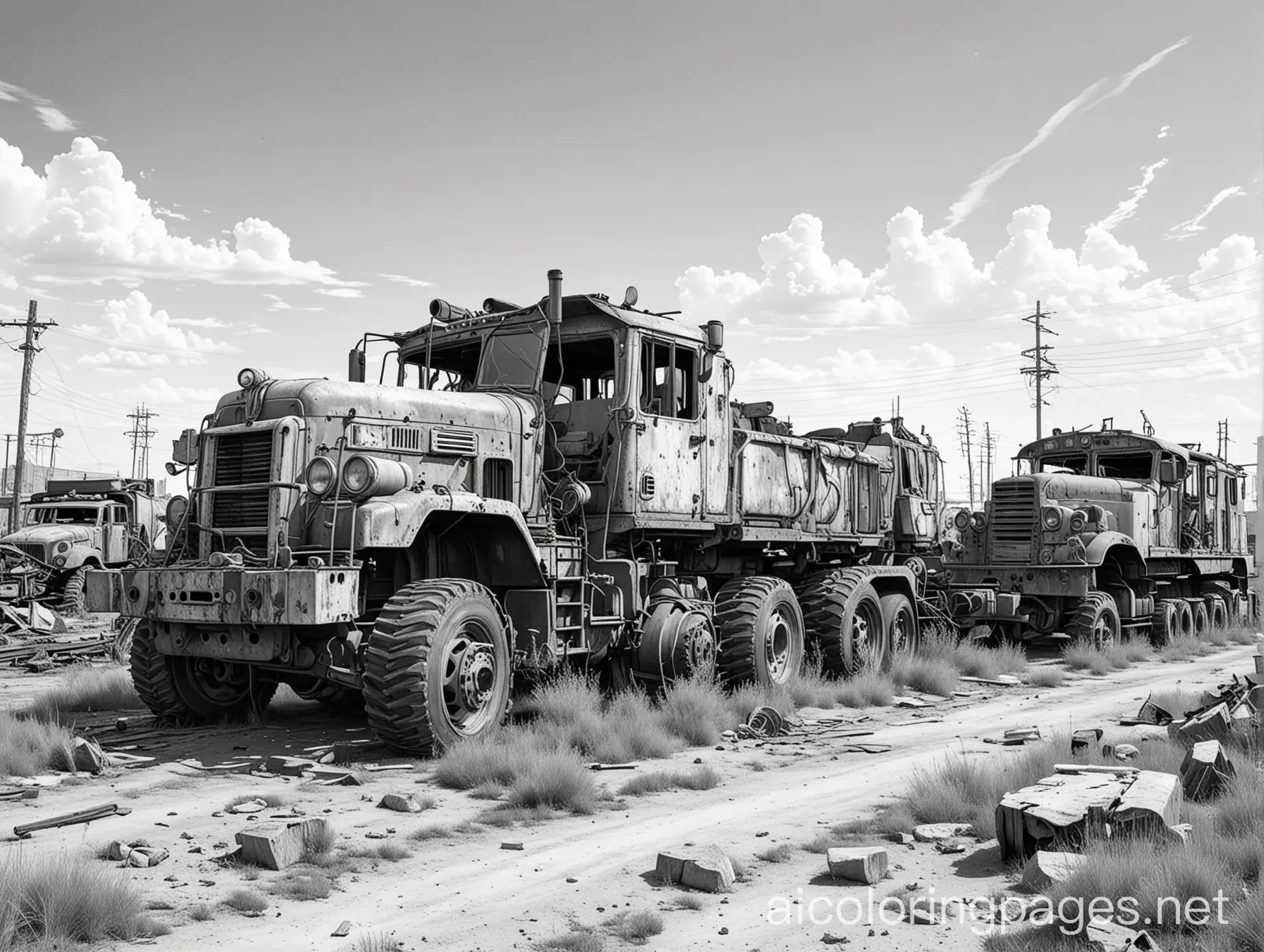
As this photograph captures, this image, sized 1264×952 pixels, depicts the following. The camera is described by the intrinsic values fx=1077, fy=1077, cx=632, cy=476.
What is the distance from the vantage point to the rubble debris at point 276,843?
17.9 ft

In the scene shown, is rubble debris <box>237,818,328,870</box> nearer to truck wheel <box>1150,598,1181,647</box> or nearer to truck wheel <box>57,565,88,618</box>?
truck wheel <box>1150,598,1181,647</box>

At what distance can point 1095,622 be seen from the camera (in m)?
16.8

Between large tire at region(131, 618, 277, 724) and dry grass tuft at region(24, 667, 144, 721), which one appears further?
dry grass tuft at region(24, 667, 144, 721)

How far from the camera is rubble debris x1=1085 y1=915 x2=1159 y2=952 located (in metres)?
4.19

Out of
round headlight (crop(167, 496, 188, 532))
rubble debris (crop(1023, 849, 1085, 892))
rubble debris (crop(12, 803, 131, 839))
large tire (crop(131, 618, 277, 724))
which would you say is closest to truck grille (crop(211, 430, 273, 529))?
round headlight (crop(167, 496, 188, 532))

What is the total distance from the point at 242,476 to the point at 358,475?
1.11 m

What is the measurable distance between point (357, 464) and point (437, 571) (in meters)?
1.47

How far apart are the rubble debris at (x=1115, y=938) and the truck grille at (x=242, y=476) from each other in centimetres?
628

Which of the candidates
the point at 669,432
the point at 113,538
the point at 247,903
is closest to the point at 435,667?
the point at 247,903

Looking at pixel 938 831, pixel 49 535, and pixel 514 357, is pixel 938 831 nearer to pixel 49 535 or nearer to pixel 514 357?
pixel 514 357

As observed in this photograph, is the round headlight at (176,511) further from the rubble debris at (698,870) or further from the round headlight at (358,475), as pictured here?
the rubble debris at (698,870)

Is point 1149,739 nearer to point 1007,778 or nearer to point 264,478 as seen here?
point 1007,778

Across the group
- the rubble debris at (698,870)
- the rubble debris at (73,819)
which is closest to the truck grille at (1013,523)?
the rubble debris at (698,870)

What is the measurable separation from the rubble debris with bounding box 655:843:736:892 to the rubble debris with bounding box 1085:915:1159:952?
5.56 ft
